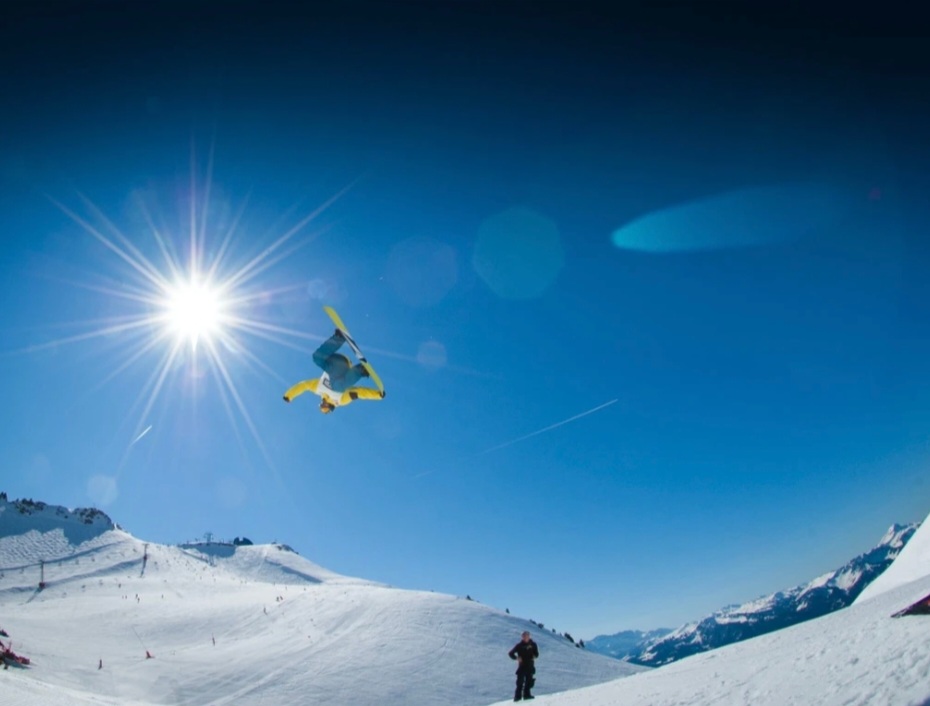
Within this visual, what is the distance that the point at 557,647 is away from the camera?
3416 cm

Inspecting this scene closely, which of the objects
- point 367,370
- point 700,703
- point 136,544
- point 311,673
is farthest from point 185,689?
point 136,544

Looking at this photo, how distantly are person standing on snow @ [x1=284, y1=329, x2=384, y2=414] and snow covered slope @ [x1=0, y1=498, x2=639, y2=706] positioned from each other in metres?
9.75

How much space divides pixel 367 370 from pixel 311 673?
63.8ft

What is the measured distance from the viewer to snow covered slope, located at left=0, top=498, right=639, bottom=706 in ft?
72.3

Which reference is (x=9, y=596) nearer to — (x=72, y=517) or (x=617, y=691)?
(x=72, y=517)

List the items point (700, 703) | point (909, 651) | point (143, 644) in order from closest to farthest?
point (909, 651)
point (700, 703)
point (143, 644)

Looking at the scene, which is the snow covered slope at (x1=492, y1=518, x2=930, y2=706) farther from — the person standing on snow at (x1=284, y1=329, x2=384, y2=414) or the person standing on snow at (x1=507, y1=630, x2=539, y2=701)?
the person standing on snow at (x1=284, y1=329, x2=384, y2=414)

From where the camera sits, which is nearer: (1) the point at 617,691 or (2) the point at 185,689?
(1) the point at 617,691

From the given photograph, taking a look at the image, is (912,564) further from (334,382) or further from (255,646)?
(255,646)

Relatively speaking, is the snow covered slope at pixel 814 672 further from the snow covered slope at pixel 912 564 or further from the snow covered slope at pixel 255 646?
the snow covered slope at pixel 912 564

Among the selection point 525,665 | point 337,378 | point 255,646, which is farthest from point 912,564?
point 255,646

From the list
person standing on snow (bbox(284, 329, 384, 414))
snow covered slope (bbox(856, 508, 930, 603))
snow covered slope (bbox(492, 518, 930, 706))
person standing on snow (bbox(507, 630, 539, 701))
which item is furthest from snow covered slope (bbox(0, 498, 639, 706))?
snow covered slope (bbox(856, 508, 930, 603))

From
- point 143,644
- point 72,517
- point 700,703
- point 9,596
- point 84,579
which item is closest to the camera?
point 700,703

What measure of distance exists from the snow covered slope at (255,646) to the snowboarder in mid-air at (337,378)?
9.79 metres
